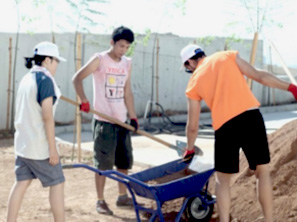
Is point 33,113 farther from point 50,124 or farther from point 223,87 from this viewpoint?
point 223,87

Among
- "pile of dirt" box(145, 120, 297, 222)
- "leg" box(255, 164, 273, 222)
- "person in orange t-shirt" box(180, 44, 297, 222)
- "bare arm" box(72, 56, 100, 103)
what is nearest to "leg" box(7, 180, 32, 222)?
"bare arm" box(72, 56, 100, 103)

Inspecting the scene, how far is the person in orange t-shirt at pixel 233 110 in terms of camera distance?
4359 millimetres

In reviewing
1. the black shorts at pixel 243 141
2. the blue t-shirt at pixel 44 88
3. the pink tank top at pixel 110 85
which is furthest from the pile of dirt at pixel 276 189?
the blue t-shirt at pixel 44 88

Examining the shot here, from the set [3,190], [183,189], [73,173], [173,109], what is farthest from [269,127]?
[183,189]

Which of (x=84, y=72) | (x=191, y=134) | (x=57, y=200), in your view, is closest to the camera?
(x=57, y=200)

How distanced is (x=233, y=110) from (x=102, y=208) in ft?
6.02

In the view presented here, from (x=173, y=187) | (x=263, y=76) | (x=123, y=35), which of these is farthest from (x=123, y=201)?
(x=263, y=76)

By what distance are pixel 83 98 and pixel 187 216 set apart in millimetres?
1452

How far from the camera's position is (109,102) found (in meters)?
5.59

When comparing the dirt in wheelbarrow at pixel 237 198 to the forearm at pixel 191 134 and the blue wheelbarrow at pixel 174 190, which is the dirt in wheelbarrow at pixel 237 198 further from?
the forearm at pixel 191 134

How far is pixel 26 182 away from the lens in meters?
4.46

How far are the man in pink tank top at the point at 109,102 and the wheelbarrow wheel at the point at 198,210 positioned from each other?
2.80ft

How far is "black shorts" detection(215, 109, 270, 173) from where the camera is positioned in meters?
4.38

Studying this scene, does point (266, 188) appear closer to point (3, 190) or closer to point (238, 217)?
point (238, 217)
